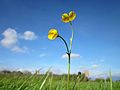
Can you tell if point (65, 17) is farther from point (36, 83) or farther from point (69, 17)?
point (36, 83)

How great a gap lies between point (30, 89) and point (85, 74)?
50.7 inches

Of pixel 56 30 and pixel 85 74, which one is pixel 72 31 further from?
pixel 85 74

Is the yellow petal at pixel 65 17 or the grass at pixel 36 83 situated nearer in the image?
the yellow petal at pixel 65 17

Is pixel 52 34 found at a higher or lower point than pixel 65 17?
lower

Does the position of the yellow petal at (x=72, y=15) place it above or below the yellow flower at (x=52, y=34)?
above

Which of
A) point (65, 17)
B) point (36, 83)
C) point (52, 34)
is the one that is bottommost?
point (36, 83)

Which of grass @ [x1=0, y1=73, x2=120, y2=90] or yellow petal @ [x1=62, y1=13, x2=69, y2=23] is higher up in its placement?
yellow petal @ [x1=62, y1=13, x2=69, y2=23]

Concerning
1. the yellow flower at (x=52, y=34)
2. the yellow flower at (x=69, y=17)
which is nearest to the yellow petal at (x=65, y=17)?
the yellow flower at (x=69, y=17)

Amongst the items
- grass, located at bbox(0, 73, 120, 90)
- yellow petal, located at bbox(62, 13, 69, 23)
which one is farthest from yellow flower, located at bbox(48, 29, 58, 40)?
grass, located at bbox(0, 73, 120, 90)

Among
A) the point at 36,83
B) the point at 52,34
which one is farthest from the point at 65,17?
the point at 36,83

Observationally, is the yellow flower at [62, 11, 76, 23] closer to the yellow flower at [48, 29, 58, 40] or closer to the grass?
the yellow flower at [48, 29, 58, 40]

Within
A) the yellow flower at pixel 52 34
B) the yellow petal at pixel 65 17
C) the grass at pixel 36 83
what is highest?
A: the yellow petal at pixel 65 17

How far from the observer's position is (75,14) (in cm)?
182

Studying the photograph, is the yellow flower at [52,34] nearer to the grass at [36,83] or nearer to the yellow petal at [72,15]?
the yellow petal at [72,15]
